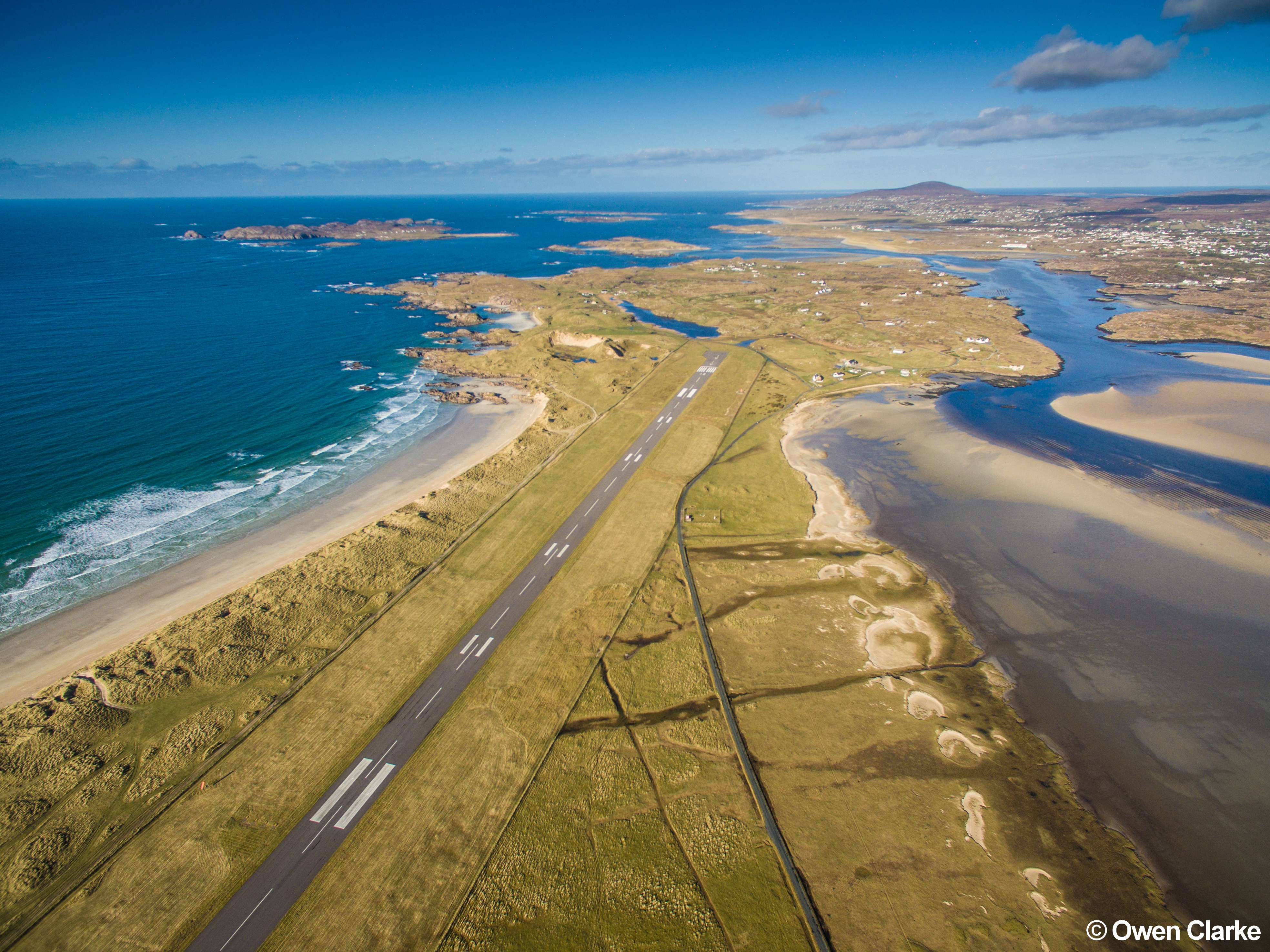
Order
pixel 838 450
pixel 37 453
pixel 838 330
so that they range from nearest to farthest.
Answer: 1. pixel 37 453
2. pixel 838 450
3. pixel 838 330

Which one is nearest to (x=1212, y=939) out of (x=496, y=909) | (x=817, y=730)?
(x=817, y=730)

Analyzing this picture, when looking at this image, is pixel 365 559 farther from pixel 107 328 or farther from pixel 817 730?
pixel 107 328

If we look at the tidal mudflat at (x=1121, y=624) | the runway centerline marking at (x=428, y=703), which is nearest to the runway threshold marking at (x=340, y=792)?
the runway centerline marking at (x=428, y=703)

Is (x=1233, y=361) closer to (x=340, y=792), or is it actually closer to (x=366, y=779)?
(x=366, y=779)

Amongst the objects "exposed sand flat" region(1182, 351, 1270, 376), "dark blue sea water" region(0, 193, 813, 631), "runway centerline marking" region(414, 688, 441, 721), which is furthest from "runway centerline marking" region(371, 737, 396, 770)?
"exposed sand flat" region(1182, 351, 1270, 376)

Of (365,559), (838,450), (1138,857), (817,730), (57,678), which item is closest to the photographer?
(1138,857)

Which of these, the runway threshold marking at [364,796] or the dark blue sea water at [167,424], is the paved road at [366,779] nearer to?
the runway threshold marking at [364,796]
